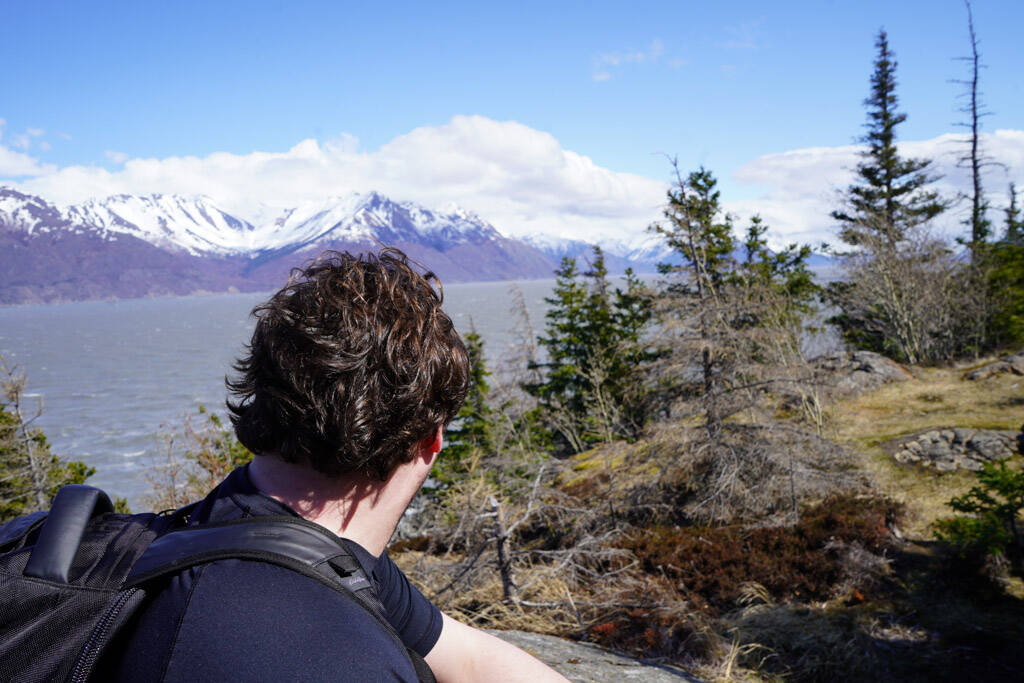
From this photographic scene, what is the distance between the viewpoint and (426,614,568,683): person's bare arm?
182 centimetres

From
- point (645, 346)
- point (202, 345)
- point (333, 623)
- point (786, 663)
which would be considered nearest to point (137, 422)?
point (645, 346)

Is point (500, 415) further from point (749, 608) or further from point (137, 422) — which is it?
point (137, 422)

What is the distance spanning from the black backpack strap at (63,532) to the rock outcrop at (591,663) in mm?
2841

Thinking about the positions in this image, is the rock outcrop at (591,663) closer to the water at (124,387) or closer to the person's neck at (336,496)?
the person's neck at (336,496)

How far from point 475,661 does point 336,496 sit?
0.85 m

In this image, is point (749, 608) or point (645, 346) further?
point (645, 346)

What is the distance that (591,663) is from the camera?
12.4ft

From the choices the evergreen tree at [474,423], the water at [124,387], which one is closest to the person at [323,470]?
the water at [124,387]

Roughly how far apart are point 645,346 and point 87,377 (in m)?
54.6

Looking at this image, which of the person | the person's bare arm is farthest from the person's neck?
the person's bare arm

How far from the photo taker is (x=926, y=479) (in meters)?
9.59

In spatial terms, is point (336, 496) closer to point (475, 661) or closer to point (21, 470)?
point (475, 661)

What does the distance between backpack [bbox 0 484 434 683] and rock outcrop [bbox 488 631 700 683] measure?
273 centimetres

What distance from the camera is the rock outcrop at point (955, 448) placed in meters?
9.61
